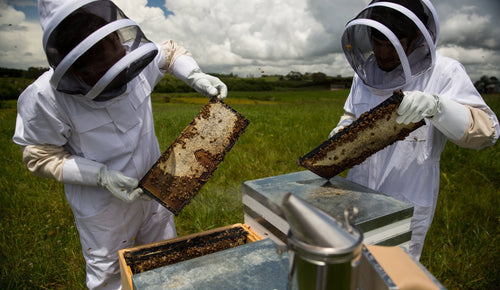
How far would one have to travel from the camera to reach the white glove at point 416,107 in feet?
6.82

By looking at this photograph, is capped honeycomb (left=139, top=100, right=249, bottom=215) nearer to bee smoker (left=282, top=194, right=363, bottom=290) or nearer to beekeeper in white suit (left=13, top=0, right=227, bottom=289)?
beekeeper in white suit (left=13, top=0, right=227, bottom=289)

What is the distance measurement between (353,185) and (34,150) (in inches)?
95.5

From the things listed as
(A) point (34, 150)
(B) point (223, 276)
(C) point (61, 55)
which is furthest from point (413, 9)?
(A) point (34, 150)

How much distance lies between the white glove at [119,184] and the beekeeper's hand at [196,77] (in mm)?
1074

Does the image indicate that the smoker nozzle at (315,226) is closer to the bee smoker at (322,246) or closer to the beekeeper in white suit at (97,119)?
the bee smoker at (322,246)

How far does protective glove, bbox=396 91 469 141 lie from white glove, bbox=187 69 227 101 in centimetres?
157

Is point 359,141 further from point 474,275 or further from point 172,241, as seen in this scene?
point 474,275

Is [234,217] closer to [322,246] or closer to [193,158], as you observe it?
[193,158]

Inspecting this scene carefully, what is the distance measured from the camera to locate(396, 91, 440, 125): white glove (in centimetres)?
208

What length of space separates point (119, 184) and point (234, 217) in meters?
2.22

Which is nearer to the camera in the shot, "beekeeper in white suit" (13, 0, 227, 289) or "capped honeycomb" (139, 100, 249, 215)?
"beekeeper in white suit" (13, 0, 227, 289)

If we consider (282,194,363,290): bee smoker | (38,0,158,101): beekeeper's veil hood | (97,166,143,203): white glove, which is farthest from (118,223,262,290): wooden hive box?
(282,194,363,290): bee smoker

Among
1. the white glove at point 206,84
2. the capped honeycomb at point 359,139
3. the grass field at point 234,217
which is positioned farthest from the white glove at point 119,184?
the grass field at point 234,217

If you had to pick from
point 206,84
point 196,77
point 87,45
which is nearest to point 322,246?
point 87,45
